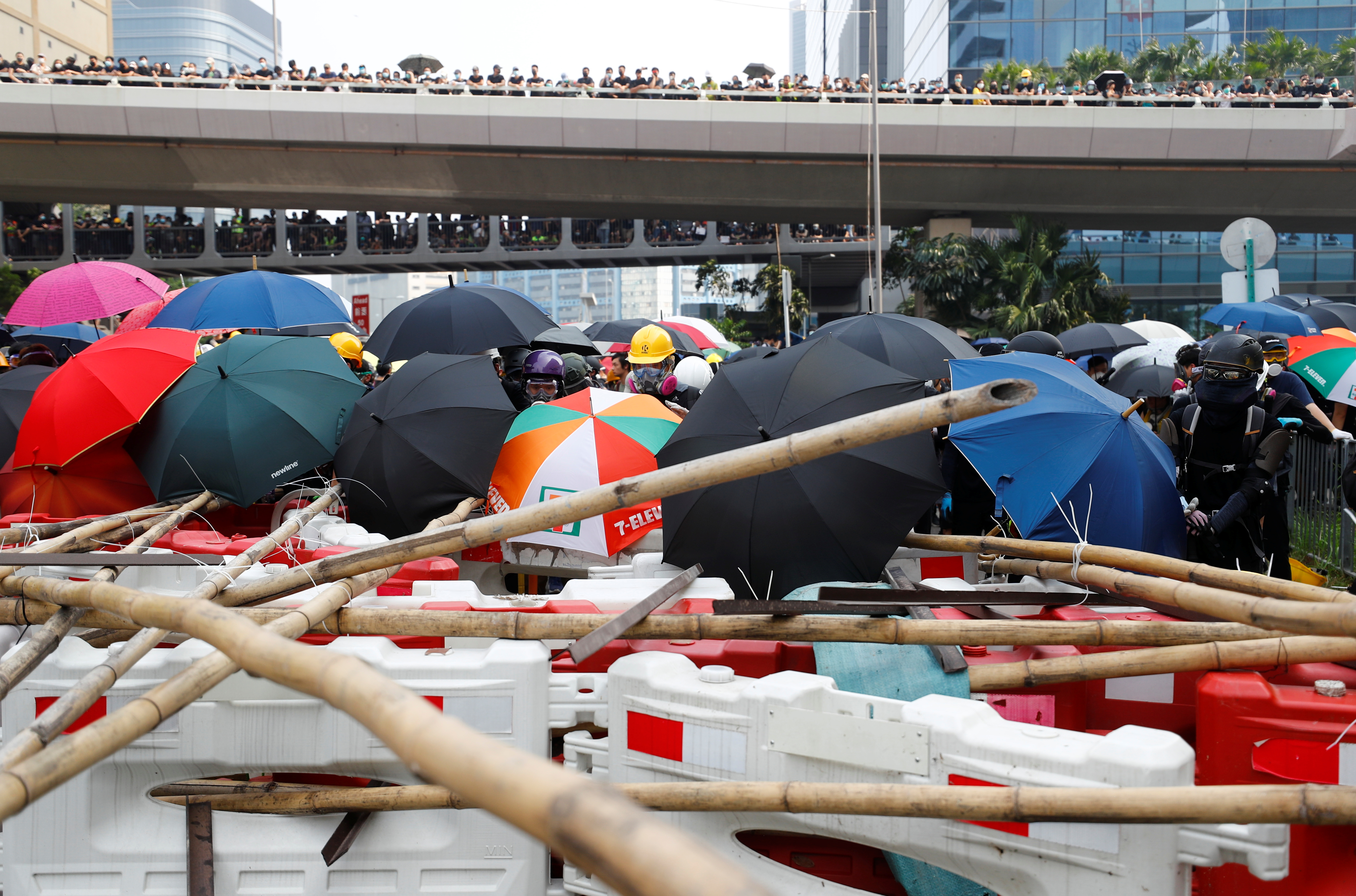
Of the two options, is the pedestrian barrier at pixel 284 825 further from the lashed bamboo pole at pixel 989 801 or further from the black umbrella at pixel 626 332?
the black umbrella at pixel 626 332

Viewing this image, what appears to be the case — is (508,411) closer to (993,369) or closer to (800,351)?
(800,351)

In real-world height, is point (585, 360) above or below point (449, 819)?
above

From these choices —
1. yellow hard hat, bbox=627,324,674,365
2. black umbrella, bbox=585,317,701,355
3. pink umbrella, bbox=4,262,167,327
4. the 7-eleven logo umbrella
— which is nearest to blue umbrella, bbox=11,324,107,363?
pink umbrella, bbox=4,262,167,327

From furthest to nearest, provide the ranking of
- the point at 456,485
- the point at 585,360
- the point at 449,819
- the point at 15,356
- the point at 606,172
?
the point at 606,172 < the point at 15,356 < the point at 585,360 < the point at 456,485 < the point at 449,819

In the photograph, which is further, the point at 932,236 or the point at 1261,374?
the point at 932,236

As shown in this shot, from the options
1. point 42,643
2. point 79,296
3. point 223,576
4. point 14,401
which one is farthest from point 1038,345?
point 79,296

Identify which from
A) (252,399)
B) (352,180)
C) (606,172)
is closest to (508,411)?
(252,399)

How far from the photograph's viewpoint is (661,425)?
7043mm

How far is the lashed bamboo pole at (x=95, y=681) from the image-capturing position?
2.84 meters

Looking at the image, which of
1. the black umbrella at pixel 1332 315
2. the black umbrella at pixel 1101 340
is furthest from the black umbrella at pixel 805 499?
the black umbrella at pixel 1332 315

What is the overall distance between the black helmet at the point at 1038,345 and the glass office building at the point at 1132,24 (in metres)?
42.9

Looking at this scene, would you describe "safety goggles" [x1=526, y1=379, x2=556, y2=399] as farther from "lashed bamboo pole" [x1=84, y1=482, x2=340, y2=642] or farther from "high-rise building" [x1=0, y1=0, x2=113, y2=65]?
"high-rise building" [x1=0, y1=0, x2=113, y2=65]

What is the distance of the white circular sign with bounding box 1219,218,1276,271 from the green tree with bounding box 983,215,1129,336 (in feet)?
44.6

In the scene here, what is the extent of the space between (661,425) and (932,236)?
28.5 meters
